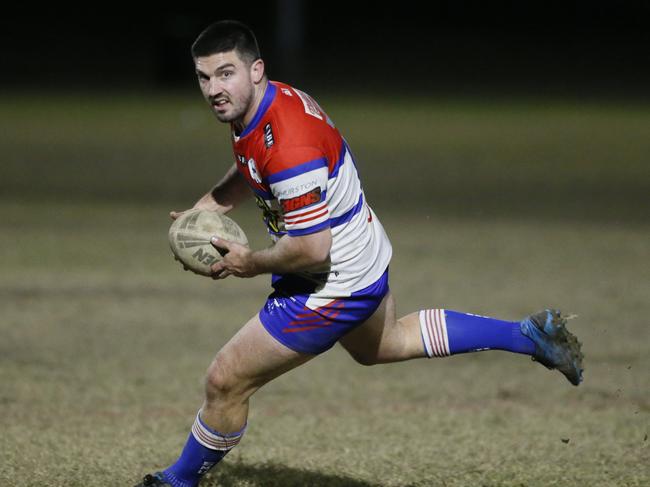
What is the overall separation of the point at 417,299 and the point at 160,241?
435cm

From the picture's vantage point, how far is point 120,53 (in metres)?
40.6

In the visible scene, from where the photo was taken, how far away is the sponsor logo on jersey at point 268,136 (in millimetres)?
5070

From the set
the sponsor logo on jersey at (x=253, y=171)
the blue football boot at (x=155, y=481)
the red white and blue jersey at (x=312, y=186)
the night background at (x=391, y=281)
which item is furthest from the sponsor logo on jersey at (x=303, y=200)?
the night background at (x=391, y=281)

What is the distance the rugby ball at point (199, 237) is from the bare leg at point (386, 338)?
2.51 ft

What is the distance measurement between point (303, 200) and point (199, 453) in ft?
4.67

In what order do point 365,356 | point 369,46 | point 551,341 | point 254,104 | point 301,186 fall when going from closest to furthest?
1. point 301,186
2. point 254,104
3. point 551,341
4. point 365,356
5. point 369,46

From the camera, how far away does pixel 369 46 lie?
4278cm

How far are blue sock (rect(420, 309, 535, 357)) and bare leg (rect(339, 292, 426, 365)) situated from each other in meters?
0.06

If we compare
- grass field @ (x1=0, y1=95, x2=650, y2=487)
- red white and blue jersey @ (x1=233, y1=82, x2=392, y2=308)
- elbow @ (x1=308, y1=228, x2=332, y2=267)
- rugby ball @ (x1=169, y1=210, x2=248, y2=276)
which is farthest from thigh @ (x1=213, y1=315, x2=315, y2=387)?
grass field @ (x1=0, y1=95, x2=650, y2=487)

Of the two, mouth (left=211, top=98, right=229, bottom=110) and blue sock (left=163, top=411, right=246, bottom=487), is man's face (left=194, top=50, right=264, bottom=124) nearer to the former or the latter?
mouth (left=211, top=98, right=229, bottom=110)

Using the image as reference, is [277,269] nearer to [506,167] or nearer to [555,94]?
[506,167]

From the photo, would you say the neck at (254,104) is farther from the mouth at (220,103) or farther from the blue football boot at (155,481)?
the blue football boot at (155,481)

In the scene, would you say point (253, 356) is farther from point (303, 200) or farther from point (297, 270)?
point (303, 200)

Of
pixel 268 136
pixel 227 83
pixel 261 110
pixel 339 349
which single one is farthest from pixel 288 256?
pixel 339 349
